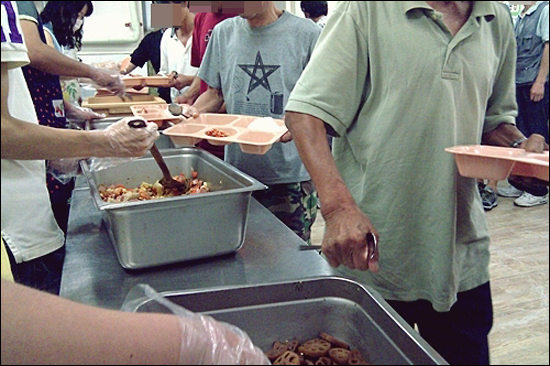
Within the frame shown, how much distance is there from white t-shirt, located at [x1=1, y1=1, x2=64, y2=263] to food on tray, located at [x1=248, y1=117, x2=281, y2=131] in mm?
381

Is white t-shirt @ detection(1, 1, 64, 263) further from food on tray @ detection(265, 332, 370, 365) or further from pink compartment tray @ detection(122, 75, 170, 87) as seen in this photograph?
pink compartment tray @ detection(122, 75, 170, 87)

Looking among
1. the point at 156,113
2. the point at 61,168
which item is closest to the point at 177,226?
the point at 61,168

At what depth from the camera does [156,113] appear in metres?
1.13

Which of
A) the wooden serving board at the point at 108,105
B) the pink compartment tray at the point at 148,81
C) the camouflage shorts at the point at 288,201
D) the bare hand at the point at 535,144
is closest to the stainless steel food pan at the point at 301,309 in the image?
the bare hand at the point at 535,144

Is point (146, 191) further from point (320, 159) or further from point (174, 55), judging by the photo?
point (320, 159)

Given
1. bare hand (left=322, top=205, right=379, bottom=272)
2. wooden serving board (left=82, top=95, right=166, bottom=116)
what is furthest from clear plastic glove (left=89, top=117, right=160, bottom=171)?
wooden serving board (left=82, top=95, right=166, bottom=116)

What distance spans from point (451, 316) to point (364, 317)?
106 mm

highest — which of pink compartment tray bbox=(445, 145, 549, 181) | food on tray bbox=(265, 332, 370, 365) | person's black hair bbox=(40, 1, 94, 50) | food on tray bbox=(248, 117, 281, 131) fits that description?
person's black hair bbox=(40, 1, 94, 50)

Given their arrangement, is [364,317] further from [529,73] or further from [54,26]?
[54,26]

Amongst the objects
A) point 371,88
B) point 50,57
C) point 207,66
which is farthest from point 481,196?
point 207,66

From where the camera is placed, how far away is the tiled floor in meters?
0.35

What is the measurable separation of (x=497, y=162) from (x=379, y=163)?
11 centimetres

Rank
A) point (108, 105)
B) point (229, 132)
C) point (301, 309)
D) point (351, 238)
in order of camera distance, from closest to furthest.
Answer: point (351, 238)
point (301, 309)
point (229, 132)
point (108, 105)

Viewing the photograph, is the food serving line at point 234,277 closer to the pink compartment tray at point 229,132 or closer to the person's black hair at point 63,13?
the pink compartment tray at point 229,132
